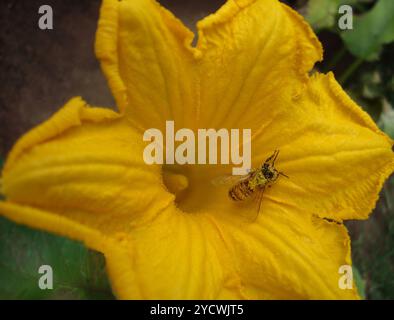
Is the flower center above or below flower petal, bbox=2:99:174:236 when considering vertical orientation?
above

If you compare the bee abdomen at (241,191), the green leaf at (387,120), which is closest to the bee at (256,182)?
the bee abdomen at (241,191)

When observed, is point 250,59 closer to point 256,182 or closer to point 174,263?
point 256,182

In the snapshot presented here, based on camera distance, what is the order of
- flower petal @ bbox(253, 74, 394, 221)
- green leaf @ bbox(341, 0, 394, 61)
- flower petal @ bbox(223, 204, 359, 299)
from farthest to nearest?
green leaf @ bbox(341, 0, 394, 61)
flower petal @ bbox(253, 74, 394, 221)
flower petal @ bbox(223, 204, 359, 299)

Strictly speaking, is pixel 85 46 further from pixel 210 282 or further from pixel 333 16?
pixel 210 282

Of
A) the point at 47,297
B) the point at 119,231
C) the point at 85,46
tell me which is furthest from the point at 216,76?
the point at 85,46

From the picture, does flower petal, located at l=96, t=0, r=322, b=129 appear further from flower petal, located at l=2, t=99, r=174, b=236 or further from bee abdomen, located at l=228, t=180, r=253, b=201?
bee abdomen, located at l=228, t=180, r=253, b=201

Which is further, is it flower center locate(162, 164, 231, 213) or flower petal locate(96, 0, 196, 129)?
flower center locate(162, 164, 231, 213)

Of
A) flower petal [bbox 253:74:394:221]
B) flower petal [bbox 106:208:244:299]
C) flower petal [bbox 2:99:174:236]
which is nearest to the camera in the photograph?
flower petal [bbox 2:99:174:236]

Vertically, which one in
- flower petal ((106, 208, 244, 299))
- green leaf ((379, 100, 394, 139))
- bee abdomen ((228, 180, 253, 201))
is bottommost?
flower petal ((106, 208, 244, 299))


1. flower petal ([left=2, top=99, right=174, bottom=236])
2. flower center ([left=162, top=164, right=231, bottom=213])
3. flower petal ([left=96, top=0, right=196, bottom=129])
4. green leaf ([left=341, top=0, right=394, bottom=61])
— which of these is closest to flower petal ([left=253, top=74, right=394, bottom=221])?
flower center ([left=162, top=164, right=231, bottom=213])
